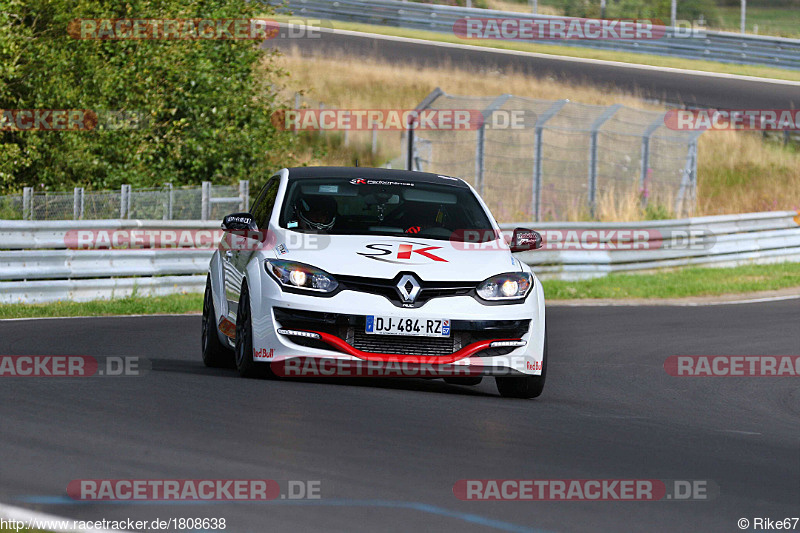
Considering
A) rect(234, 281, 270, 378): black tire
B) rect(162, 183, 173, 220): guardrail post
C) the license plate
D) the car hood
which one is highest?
the car hood

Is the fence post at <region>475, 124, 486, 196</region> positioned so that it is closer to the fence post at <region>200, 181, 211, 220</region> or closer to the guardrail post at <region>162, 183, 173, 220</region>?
the fence post at <region>200, 181, 211, 220</region>

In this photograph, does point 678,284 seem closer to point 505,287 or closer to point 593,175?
point 593,175

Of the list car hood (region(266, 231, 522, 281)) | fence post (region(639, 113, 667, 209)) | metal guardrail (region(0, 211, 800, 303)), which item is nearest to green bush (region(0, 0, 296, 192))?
metal guardrail (region(0, 211, 800, 303))

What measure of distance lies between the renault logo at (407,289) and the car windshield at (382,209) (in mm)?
826

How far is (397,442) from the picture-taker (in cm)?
718

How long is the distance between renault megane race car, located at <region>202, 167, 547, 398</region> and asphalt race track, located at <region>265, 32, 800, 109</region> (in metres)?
28.1

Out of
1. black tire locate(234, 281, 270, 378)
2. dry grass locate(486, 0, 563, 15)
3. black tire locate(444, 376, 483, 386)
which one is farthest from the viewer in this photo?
dry grass locate(486, 0, 563, 15)

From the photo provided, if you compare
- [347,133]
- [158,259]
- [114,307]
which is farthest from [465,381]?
[347,133]

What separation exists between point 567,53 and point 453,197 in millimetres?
35763

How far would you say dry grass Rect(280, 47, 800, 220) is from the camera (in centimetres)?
3388

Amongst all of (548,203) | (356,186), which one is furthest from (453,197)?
(548,203)

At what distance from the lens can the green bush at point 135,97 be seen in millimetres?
23594

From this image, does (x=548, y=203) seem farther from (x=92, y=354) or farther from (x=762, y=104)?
(x=92, y=354)

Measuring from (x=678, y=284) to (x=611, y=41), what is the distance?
78.7ft
